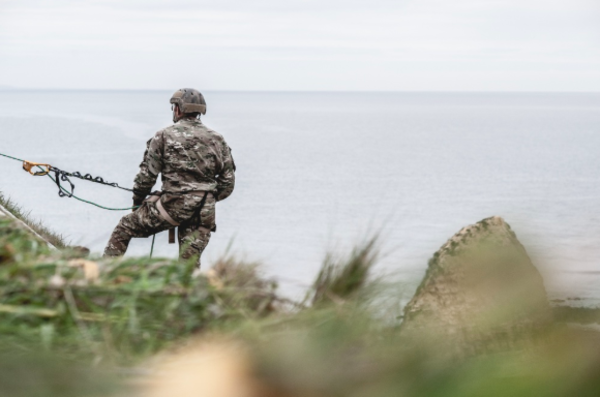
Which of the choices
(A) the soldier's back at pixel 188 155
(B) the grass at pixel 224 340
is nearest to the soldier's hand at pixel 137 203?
(A) the soldier's back at pixel 188 155

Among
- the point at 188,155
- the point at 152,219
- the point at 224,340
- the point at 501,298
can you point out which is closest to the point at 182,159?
the point at 188,155

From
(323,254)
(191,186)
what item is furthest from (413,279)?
(191,186)

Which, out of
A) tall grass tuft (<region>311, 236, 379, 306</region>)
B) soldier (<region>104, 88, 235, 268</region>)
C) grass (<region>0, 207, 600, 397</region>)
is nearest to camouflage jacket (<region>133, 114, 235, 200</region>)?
soldier (<region>104, 88, 235, 268</region>)

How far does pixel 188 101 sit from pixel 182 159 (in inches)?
29.8

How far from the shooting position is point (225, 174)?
411 inches

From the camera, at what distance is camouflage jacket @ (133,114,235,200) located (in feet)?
32.4

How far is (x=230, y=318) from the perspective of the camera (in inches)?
89.0

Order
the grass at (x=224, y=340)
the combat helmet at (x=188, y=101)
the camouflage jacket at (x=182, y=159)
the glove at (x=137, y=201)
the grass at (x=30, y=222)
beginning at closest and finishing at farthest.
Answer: the grass at (x=224, y=340), the camouflage jacket at (x=182, y=159), the combat helmet at (x=188, y=101), the glove at (x=137, y=201), the grass at (x=30, y=222)

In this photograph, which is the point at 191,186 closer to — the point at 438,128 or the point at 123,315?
the point at 123,315

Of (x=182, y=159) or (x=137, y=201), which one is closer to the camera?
(x=182, y=159)

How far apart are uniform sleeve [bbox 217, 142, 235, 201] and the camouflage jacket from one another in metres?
0.06

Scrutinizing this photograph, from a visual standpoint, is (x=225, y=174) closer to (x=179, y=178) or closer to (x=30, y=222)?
(x=179, y=178)

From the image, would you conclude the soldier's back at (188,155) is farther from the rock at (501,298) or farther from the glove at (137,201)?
the rock at (501,298)

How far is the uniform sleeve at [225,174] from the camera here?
1030cm
